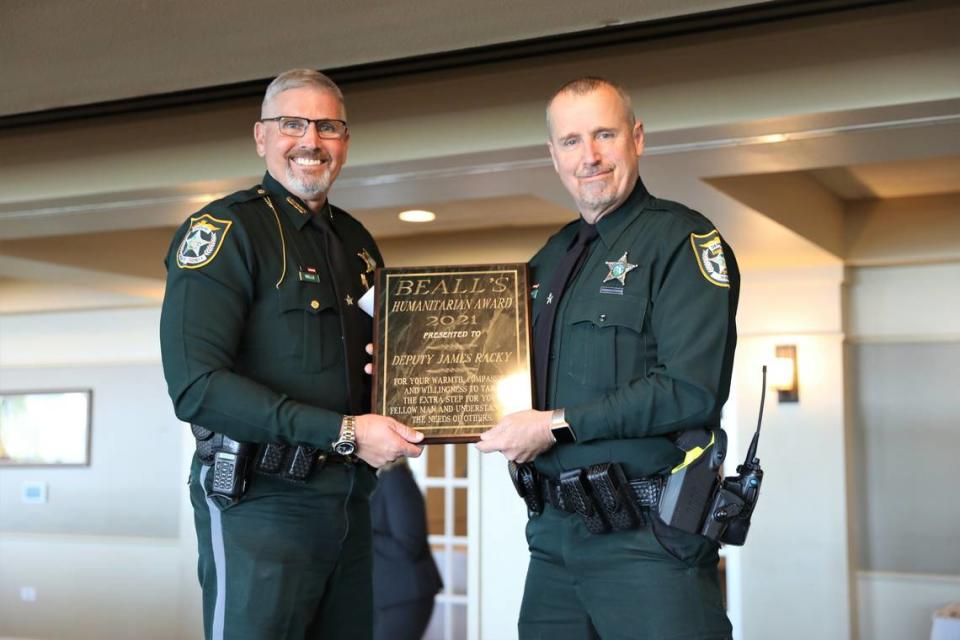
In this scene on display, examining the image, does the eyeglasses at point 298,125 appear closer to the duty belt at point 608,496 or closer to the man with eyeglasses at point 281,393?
the man with eyeglasses at point 281,393

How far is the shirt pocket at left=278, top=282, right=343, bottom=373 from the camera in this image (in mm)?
2340

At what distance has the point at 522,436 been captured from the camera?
2.15 metres

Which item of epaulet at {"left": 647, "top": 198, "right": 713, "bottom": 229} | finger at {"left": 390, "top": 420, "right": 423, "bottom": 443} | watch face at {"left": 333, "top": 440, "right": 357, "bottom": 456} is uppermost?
epaulet at {"left": 647, "top": 198, "right": 713, "bottom": 229}

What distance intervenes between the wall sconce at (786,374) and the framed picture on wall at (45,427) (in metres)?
5.45

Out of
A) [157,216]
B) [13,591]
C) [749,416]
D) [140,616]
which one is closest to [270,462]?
[157,216]

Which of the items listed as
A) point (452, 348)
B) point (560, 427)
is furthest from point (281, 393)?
Result: point (560, 427)

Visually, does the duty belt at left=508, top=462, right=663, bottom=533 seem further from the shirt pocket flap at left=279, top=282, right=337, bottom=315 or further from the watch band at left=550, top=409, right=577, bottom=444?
the shirt pocket flap at left=279, top=282, right=337, bottom=315

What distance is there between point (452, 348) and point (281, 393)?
1.26 feet

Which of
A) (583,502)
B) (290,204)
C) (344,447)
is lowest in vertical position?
(583,502)

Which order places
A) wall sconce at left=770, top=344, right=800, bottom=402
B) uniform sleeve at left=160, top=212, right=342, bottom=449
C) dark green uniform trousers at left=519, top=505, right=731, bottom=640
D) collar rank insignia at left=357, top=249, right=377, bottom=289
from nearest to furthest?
dark green uniform trousers at left=519, top=505, right=731, bottom=640 → uniform sleeve at left=160, top=212, right=342, bottom=449 → collar rank insignia at left=357, top=249, right=377, bottom=289 → wall sconce at left=770, top=344, right=800, bottom=402

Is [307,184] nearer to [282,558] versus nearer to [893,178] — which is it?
[282,558]

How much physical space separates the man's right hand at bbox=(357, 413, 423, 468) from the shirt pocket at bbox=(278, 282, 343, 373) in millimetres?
198

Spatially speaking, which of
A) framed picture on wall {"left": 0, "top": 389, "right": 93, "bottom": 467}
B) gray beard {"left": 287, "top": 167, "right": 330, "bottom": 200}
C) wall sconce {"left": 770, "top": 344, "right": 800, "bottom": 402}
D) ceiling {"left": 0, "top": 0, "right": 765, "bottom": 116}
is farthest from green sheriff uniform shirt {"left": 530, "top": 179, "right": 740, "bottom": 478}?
framed picture on wall {"left": 0, "top": 389, "right": 93, "bottom": 467}

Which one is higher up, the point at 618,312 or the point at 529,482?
the point at 618,312
